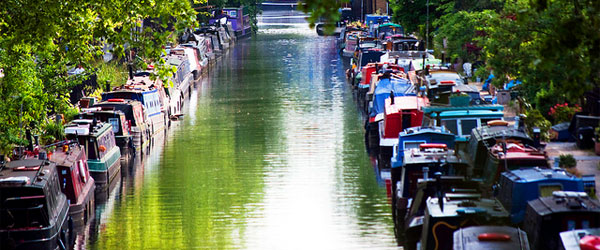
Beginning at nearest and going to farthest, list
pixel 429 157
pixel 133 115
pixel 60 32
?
pixel 60 32, pixel 429 157, pixel 133 115

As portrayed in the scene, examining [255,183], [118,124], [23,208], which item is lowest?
[255,183]

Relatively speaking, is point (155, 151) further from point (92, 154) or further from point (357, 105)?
point (357, 105)

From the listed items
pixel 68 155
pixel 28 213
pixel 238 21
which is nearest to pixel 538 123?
pixel 68 155

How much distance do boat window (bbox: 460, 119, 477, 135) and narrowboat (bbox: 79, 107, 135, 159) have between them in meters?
13.0

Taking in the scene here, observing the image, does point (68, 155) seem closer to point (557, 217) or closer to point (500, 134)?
point (500, 134)

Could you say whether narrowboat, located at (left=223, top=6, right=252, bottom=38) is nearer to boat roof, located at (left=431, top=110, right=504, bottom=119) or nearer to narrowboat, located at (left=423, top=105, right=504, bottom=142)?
narrowboat, located at (left=423, top=105, right=504, bottom=142)

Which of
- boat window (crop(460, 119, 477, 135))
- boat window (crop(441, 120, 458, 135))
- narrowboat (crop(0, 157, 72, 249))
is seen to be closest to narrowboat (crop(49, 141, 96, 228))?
narrowboat (crop(0, 157, 72, 249))

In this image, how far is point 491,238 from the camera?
18.3m

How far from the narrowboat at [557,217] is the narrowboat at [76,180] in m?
13.3

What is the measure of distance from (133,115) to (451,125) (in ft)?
44.1

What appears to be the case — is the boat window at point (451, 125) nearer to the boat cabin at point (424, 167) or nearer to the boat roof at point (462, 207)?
the boat cabin at point (424, 167)

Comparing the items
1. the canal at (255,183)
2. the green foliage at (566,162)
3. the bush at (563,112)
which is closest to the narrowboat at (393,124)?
the canal at (255,183)

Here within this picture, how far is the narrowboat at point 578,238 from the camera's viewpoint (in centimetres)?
1642

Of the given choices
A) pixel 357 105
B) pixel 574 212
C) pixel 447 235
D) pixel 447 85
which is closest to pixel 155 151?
pixel 447 85
